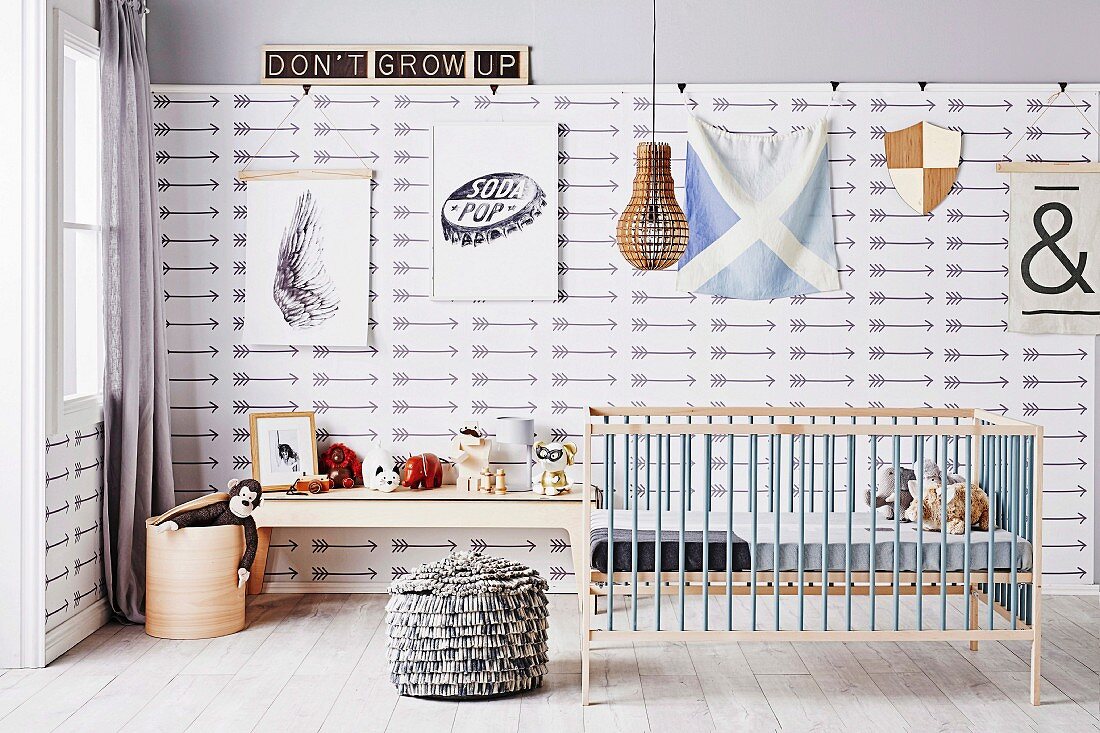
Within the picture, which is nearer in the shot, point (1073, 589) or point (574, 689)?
point (574, 689)

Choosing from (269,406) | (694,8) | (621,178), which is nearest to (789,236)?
(621,178)

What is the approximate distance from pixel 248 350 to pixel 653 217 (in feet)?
6.08

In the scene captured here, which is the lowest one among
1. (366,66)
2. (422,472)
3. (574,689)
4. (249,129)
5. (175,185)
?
(574,689)

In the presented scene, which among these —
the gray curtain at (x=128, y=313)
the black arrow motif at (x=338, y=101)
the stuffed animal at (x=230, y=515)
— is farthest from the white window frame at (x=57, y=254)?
the black arrow motif at (x=338, y=101)

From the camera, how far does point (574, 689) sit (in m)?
2.97

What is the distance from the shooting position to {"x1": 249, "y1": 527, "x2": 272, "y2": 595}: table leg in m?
3.94

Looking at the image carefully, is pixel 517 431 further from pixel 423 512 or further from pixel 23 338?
pixel 23 338

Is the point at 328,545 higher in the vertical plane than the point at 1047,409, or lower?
lower

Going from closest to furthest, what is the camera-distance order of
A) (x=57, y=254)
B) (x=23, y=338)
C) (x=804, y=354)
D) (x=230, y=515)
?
(x=23, y=338)
(x=57, y=254)
(x=230, y=515)
(x=804, y=354)

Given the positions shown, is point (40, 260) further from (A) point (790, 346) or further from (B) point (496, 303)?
(A) point (790, 346)

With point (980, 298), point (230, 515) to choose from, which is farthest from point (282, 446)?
point (980, 298)

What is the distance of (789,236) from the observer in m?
4.05

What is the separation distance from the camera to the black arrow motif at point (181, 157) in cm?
404

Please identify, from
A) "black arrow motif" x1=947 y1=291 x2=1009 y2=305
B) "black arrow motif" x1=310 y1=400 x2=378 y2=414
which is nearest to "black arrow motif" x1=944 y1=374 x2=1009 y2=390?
"black arrow motif" x1=947 y1=291 x2=1009 y2=305
